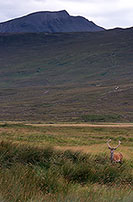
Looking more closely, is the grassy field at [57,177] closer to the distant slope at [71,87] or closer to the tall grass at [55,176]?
the tall grass at [55,176]

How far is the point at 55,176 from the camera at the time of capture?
6859mm

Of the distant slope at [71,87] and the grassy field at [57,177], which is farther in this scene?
the distant slope at [71,87]

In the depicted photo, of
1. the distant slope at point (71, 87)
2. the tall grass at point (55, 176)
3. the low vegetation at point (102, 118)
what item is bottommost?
the distant slope at point (71, 87)

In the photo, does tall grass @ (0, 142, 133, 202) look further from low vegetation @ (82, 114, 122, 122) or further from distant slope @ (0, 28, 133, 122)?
distant slope @ (0, 28, 133, 122)

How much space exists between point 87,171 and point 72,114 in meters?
75.3

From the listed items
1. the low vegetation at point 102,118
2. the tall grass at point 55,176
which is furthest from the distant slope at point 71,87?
the tall grass at point 55,176

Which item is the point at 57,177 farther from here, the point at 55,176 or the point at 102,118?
the point at 102,118

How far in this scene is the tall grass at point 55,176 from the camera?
5.61m

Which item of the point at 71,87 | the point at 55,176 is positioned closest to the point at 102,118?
the point at 71,87

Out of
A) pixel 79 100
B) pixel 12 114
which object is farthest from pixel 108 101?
pixel 12 114

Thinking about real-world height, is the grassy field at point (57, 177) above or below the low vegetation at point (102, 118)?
above

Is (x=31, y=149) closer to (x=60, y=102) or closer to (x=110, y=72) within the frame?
(x=60, y=102)

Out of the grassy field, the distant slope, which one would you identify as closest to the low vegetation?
the distant slope

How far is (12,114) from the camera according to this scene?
86.8 m
